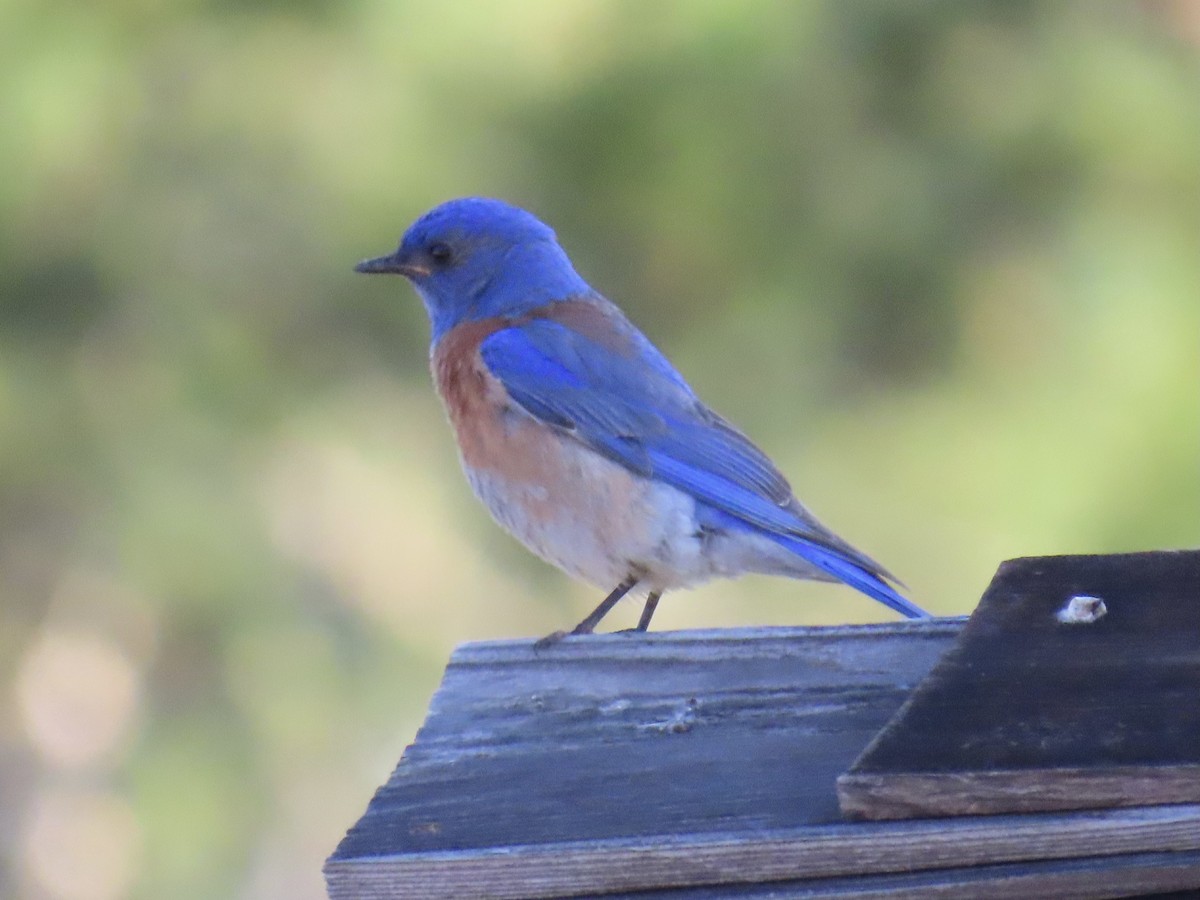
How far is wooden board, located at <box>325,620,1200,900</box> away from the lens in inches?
77.3

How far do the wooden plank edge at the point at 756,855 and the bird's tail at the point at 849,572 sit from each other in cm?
137

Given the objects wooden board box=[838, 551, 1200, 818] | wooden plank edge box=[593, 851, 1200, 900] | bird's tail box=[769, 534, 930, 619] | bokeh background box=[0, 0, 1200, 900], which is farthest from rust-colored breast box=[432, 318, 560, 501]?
wooden plank edge box=[593, 851, 1200, 900]

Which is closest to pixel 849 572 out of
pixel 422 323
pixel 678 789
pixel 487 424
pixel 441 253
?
pixel 487 424

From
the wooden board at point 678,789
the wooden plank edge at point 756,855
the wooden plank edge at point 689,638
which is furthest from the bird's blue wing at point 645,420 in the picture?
the wooden plank edge at point 756,855

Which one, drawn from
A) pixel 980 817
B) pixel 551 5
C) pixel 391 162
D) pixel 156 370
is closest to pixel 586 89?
pixel 551 5

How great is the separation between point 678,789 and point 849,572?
4.69ft

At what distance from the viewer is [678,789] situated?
2279mm

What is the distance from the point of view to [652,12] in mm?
5781

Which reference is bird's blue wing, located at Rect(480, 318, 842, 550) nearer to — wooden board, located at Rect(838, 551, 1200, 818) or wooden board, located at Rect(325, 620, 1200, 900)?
wooden board, located at Rect(325, 620, 1200, 900)

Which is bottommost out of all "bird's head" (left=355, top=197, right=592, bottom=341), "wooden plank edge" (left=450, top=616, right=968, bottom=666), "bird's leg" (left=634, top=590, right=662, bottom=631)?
"bird's leg" (left=634, top=590, right=662, bottom=631)

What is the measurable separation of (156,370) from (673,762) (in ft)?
12.3

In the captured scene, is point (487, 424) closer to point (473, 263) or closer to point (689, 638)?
point (473, 263)

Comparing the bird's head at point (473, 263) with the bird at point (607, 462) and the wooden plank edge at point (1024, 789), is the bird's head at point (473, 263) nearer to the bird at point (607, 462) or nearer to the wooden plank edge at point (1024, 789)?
the bird at point (607, 462)

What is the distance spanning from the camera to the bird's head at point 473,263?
4.57 m
